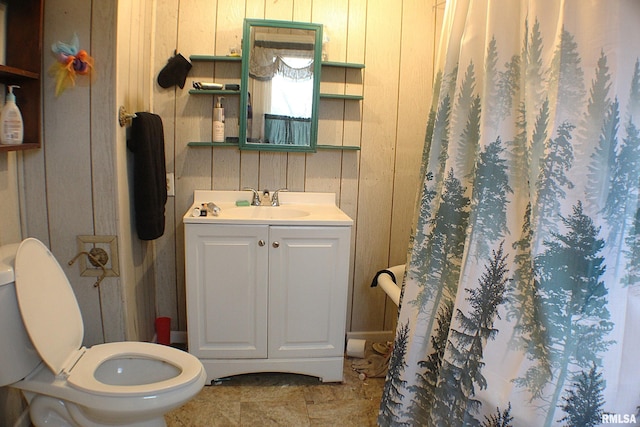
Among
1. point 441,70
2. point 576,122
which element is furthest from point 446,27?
point 576,122

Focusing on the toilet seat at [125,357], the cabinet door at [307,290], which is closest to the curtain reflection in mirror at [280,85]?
the cabinet door at [307,290]

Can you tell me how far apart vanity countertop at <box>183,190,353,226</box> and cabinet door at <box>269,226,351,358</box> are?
0.04 meters

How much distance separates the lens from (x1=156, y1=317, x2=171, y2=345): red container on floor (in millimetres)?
2619

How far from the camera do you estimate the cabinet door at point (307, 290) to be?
7.51 ft

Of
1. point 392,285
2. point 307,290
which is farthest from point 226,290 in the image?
point 392,285

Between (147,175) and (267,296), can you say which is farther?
(267,296)

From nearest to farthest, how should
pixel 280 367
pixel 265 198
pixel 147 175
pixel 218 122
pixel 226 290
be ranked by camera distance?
1. pixel 147 175
2. pixel 226 290
3. pixel 280 367
4. pixel 218 122
5. pixel 265 198

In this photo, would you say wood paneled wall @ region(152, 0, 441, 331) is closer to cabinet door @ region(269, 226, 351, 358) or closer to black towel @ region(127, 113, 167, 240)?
black towel @ region(127, 113, 167, 240)

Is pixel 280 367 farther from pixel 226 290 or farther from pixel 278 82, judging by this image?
pixel 278 82

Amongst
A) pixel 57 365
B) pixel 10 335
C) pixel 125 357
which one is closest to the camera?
pixel 10 335

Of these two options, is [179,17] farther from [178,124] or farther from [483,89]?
[483,89]

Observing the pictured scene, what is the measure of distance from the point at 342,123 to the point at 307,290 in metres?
0.98

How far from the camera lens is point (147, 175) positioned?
2160 millimetres

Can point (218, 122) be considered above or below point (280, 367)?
above
